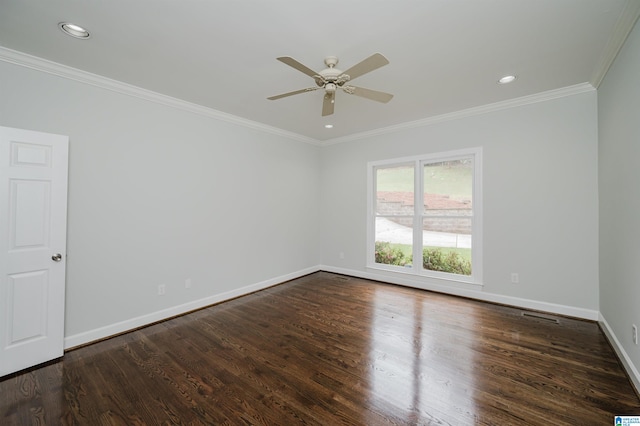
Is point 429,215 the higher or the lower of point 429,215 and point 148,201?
the lower

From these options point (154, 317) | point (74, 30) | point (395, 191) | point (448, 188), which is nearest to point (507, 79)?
point (448, 188)

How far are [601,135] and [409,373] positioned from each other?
132 inches

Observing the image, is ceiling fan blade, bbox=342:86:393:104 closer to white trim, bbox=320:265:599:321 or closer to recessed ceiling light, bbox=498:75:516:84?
recessed ceiling light, bbox=498:75:516:84

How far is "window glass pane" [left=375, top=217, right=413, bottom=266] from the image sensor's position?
4723mm

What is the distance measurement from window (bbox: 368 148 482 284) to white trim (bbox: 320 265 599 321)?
0.51 ft

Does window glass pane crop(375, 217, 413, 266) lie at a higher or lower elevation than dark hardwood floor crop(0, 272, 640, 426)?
higher

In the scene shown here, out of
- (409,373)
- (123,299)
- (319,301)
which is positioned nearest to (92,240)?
(123,299)

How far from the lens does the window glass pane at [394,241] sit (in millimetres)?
4723

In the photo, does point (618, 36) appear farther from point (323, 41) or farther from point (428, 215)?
point (428, 215)

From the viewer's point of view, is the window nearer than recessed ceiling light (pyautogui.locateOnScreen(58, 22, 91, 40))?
No

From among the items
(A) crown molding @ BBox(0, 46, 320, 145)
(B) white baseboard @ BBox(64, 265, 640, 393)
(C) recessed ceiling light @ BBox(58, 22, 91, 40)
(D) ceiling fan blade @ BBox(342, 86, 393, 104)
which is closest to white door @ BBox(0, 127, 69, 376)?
(B) white baseboard @ BBox(64, 265, 640, 393)

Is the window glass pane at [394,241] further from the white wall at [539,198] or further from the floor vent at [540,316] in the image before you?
the floor vent at [540,316]

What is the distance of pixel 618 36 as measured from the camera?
2.18 m

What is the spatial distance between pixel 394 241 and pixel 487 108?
2.51 m
